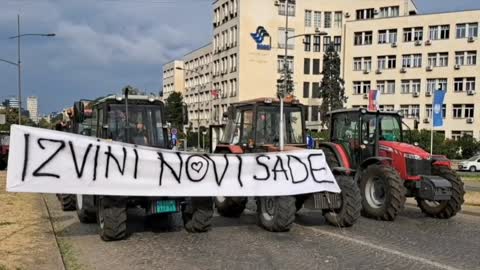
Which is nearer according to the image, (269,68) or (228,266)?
(228,266)

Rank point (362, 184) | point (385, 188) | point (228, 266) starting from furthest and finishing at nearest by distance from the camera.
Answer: point (362, 184) → point (385, 188) → point (228, 266)

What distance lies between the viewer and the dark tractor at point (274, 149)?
1050cm

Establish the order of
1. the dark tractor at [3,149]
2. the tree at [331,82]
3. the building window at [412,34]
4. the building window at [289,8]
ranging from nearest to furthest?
1. the dark tractor at [3,149]
2. the tree at [331,82]
3. the building window at [412,34]
4. the building window at [289,8]

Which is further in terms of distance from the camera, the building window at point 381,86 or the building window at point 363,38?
the building window at point 363,38

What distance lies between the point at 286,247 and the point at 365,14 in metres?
74.7

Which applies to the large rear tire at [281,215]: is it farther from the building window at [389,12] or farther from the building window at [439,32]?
the building window at [389,12]

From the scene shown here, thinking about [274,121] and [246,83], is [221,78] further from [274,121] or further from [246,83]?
[274,121]

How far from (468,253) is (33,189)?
720 cm

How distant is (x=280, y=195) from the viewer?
10273mm

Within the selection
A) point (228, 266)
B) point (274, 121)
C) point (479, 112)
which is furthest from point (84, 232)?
point (479, 112)

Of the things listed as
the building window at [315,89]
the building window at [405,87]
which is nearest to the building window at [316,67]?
the building window at [315,89]

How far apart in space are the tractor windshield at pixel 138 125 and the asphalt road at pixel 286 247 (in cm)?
179

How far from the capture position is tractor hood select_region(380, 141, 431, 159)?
1282 centimetres

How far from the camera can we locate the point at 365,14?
259 feet
